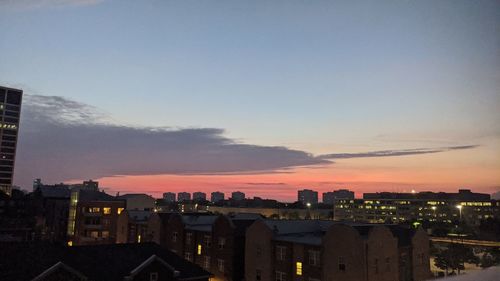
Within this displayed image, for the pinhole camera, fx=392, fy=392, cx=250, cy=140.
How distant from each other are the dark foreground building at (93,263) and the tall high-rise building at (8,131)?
96.8 metres

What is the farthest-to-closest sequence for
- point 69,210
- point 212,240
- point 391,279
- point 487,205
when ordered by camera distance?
point 487,205, point 69,210, point 212,240, point 391,279

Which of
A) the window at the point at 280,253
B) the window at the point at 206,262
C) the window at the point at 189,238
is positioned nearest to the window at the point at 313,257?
the window at the point at 280,253

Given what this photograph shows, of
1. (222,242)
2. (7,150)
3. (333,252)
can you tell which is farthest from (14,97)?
(333,252)

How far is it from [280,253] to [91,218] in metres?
40.1

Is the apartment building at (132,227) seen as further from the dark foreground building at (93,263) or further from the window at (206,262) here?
the dark foreground building at (93,263)

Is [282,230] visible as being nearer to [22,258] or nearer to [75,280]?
[75,280]

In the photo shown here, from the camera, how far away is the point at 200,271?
23922mm

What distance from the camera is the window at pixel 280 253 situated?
90.3 feet

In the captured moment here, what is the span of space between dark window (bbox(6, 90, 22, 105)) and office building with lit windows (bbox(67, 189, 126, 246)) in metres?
70.8

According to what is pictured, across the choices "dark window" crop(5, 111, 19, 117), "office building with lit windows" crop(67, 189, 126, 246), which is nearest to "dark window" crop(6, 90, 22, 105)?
"dark window" crop(5, 111, 19, 117)

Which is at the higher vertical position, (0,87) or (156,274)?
(0,87)

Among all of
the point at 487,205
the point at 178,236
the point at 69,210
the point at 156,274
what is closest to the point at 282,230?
the point at 156,274

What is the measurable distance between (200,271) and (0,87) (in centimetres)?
11382

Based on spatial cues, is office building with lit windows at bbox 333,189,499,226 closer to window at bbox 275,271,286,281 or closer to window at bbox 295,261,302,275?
window at bbox 275,271,286,281
